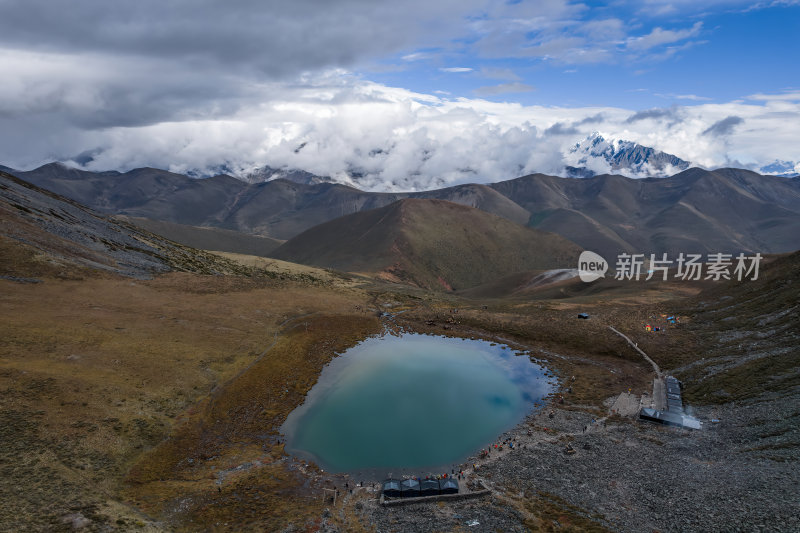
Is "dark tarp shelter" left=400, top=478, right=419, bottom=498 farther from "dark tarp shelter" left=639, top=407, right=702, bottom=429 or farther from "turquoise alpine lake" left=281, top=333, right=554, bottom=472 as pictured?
"dark tarp shelter" left=639, top=407, right=702, bottom=429

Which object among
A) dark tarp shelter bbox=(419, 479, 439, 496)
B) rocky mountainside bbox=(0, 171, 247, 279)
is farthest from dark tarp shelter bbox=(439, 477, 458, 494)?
rocky mountainside bbox=(0, 171, 247, 279)

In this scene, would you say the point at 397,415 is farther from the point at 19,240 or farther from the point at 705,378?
the point at 19,240

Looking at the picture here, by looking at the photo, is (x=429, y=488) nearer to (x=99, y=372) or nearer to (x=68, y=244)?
(x=99, y=372)

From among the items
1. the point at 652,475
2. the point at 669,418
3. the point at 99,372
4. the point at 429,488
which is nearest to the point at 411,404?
the point at 429,488

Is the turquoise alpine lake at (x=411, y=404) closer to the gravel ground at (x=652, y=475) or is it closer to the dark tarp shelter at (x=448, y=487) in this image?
the dark tarp shelter at (x=448, y=487)

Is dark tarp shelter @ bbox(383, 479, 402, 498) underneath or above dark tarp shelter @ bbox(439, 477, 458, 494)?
underneath

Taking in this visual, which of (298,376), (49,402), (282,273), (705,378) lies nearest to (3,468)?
(49,402)

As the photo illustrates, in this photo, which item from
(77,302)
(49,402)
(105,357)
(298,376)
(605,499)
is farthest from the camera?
(77,302)
